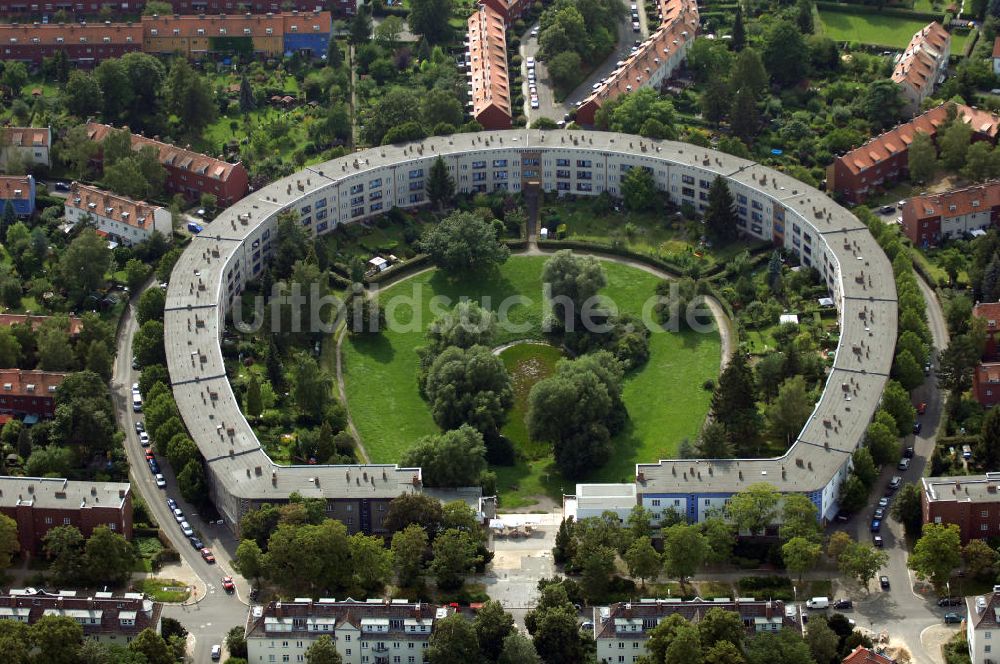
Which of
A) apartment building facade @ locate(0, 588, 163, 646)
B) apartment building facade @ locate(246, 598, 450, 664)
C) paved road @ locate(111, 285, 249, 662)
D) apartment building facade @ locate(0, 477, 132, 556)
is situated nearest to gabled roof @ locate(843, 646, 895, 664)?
apartment building facade @ locate(246, 598, 450, 664)

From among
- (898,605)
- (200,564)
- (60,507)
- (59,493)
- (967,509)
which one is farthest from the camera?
(59,493)

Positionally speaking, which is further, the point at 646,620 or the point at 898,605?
the point at 898,605

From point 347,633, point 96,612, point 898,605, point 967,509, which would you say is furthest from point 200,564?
point 967,509

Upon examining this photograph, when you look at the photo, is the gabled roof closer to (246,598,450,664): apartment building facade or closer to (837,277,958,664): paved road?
(837,277,958,664): paved road

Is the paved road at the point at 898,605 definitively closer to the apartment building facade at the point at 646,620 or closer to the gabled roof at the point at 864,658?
the gabled roof at the point at 864,658

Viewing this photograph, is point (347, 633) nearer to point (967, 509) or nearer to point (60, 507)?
point (60, 507)

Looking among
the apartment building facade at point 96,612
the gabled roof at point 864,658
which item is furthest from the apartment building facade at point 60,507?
the gabled roof at point 864,658

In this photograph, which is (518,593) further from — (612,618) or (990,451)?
(990,451)
